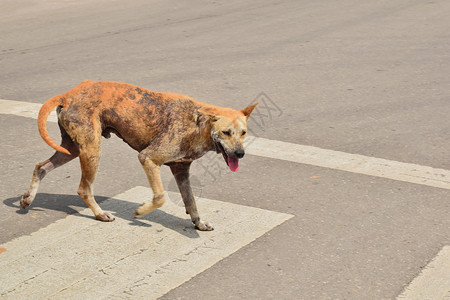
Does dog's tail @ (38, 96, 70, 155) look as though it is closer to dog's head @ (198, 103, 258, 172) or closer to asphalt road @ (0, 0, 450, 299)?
asphalt road @ (0, 0, 450, 299)

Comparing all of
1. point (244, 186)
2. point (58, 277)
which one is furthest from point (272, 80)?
point (58, 277)

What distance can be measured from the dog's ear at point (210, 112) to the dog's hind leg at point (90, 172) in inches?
40.4

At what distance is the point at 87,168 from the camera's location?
673 centimetres

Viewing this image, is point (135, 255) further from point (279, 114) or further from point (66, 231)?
point (279, 114)

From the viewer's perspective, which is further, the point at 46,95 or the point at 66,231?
the point at 46,95

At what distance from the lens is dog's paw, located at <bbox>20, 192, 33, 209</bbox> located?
23.5ft

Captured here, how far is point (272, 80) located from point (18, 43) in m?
5.85

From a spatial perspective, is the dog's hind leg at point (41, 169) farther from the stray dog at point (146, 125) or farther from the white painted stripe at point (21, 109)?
the white painted stripe at point (21, 109)

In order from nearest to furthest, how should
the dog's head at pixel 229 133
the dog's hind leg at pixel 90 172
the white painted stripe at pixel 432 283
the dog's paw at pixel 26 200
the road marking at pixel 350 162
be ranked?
the white painted stripe at pixel 432 283 < the dog's head at pixel 229 133 < the dog's hind leg at pixel 90 172 < the dog's paw at pixel 26 200 < the road marking at pixel 350 162

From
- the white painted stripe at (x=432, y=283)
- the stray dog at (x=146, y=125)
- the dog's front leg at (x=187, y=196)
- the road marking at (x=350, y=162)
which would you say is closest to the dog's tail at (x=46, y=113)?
the stray dog at (x=146, y=125)

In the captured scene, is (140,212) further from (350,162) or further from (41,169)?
(350,162)

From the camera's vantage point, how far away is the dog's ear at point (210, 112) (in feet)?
20.3

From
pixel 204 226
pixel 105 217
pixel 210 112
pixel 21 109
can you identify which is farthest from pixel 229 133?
pixel 21 109

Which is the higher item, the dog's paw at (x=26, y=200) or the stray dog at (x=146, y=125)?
the stray dog at (x=146, y=125)
